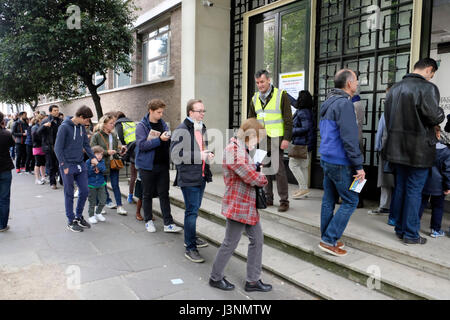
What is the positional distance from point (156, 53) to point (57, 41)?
10.1 ft

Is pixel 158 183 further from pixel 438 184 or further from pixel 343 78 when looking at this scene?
pixel 438 184

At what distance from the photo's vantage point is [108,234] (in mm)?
5340

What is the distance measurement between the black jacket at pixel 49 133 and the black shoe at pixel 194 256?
5.99 meters

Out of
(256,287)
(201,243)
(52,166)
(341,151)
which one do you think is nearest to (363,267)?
(256,287)

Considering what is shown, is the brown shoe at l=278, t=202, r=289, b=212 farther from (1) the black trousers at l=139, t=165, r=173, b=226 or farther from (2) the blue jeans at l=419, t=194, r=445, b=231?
(2) the blue jeans at l=419, t=194, r=445, b=231

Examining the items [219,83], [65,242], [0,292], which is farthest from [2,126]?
[219,83]

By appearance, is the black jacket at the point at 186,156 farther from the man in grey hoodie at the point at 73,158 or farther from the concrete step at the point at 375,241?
the man in grey hoodie at the point at 73,158

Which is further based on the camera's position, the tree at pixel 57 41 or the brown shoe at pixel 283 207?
the tree at pixel 57 41

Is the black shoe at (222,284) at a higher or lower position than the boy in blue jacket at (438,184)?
lower

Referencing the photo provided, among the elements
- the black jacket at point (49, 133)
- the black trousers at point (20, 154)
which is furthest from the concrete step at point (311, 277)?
the black trousers at point (20, 154)

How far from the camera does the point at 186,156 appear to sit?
4.24m

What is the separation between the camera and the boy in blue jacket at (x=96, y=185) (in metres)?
5.95

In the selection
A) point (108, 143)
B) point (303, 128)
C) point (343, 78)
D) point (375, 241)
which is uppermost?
point (343, 78)

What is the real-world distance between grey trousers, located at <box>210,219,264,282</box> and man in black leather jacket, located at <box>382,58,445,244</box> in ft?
5.57
